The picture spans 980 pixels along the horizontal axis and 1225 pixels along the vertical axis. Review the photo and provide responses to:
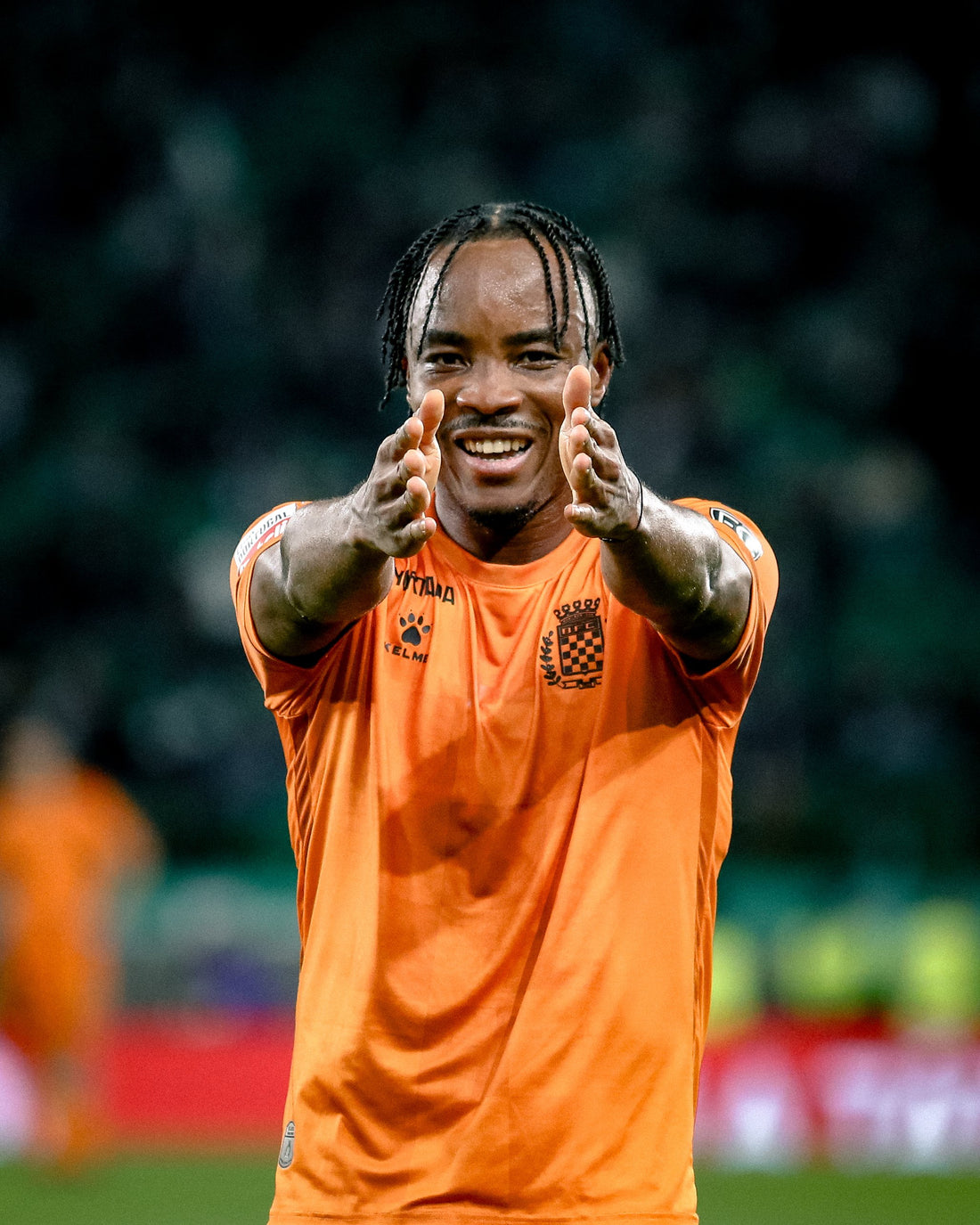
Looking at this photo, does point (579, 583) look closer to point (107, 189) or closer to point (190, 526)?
point (190, 526)

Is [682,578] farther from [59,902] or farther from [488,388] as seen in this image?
[59,902]

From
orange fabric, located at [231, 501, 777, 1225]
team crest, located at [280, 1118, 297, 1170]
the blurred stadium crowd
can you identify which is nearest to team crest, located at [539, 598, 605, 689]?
orange fabric, located at [231, 501, 777, 1225]

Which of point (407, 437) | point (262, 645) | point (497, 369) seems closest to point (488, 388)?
point (497, 369)

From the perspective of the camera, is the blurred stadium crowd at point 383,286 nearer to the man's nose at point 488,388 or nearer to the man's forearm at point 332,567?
the man's nose at point 488,388

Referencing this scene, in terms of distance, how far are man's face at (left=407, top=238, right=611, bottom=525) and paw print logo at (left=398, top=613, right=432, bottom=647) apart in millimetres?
203

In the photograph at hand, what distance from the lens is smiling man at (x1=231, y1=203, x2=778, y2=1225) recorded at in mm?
2297

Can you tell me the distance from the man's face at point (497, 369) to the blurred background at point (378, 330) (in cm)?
866

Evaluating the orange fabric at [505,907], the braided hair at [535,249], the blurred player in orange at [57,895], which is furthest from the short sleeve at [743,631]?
the blurred player in orange at [57,895]

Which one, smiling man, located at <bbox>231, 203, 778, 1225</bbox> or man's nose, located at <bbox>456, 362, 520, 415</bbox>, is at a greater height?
man's nose, located at <bbox>456, 362, 520, 415</bbox>

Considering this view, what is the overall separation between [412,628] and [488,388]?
39cm

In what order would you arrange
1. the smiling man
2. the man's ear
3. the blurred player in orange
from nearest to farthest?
the smiling man < the man's ear < the blurred player in orange

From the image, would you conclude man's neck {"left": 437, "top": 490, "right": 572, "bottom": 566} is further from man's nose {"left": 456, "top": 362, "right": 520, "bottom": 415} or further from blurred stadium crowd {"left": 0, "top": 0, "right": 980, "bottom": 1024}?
blurred stadium crowd {"left": 0, "top": 0, "right": 980, "bottom": 1024}

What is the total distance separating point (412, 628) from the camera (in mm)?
2529

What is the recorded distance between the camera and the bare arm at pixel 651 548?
2.09 meters
